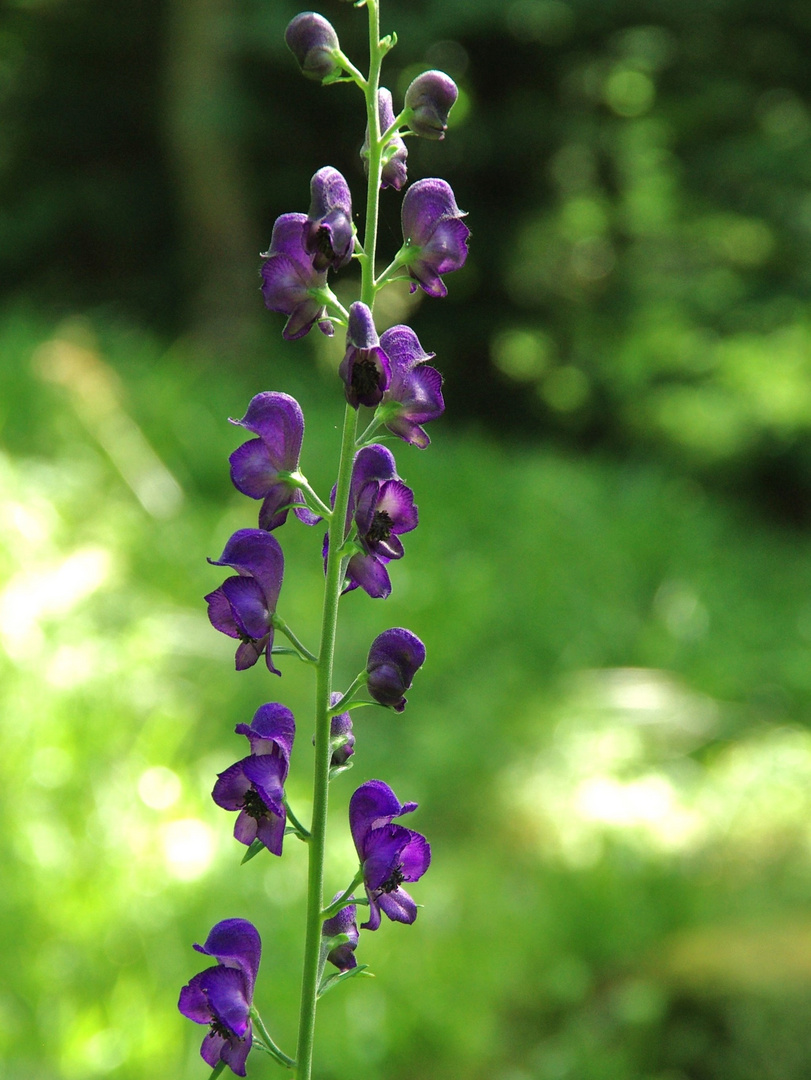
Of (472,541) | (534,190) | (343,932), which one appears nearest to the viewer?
(343,932)

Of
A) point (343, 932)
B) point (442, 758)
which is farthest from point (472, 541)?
point (343, 932)

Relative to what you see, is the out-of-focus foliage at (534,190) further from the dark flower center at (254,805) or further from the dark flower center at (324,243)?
the dark flower center at (254,805)

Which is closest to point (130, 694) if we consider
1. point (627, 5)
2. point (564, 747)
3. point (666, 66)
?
point (564, 747)

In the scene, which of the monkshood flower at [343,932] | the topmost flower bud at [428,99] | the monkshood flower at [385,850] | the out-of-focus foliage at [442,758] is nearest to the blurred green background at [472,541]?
the out-of-focus foliage at [442,758]

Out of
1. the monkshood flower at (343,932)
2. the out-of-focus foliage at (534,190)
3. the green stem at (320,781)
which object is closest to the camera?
the green stem at (320,781)

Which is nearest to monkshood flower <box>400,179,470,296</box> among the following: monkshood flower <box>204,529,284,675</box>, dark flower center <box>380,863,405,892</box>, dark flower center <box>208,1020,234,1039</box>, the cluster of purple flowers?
the cluster of purple flowers

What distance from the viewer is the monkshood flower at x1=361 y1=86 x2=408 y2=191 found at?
104 centimetres

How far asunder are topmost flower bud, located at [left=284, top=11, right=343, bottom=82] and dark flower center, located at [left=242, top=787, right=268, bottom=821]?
2.18ft

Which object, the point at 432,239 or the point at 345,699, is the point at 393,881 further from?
the point at 432,239

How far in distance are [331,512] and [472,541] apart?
599cm

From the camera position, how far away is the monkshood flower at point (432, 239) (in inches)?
43.0

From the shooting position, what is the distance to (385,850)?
106cm

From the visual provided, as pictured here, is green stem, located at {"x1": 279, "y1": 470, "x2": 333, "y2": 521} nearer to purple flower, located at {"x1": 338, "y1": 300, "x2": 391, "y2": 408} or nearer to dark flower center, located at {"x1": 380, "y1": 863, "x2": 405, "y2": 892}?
purple flower, located at {"x1": 338, "y1": 300, "x2": 391, "y2": 408}

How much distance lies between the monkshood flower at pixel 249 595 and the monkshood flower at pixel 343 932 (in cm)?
28
